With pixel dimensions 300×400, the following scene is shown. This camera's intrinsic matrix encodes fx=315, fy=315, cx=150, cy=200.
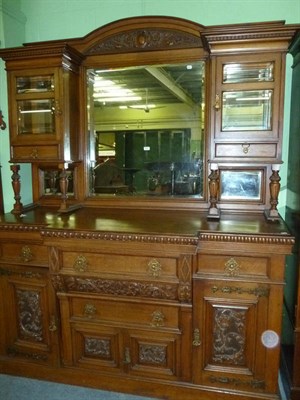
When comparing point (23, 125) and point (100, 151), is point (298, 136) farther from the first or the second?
point (23, 125)

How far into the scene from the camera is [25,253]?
1873 mm

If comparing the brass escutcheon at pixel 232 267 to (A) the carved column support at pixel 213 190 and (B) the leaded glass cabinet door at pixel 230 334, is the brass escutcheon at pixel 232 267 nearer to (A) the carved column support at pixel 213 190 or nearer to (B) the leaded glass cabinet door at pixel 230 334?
(B) the leaded glass cabinet door at pixel 230 334

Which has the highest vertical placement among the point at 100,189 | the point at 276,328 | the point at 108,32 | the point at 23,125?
the point at 108,32

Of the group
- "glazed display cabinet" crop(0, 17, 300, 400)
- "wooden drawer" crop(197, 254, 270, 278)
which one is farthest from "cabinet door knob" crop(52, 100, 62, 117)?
"wooden drawer" crop(197, 254, 270, 278)

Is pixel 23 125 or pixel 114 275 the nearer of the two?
pixel 114 275

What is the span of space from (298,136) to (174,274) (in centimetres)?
105

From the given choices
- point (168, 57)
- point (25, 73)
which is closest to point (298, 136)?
point (168, 57)

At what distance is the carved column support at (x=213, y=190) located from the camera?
185 centimetres

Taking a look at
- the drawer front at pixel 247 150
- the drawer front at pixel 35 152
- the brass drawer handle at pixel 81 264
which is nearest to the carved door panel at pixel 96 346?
the brass drawer handle at pixel 81 264

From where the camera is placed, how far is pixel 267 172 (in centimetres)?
200

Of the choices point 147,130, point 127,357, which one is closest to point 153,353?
point 127,357

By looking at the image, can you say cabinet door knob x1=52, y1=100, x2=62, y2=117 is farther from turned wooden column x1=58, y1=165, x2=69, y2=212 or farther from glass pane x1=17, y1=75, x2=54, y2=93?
turned wooden column x1=58, y1=165, x2=69, y2=212

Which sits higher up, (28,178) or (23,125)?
(23,125)

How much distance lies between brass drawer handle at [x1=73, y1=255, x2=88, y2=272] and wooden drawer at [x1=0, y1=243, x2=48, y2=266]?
8.6 inches
